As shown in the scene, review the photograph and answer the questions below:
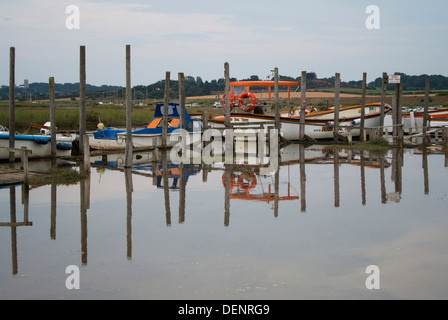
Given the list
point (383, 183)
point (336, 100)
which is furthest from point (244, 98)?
point (383, 183)

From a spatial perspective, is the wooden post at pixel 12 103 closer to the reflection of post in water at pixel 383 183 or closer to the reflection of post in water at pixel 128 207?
the reflection of post in water at pixel 128 207

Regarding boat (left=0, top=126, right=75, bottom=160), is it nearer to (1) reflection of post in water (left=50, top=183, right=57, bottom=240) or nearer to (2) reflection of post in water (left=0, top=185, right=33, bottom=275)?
(1) reflection of post in water (left=50, top=183, right=57, bottom=240)

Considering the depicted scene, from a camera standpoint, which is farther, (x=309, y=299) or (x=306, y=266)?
(x=306, y=266)

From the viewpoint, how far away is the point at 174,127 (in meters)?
27.9

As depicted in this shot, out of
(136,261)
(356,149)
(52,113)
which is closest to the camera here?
(136,261)

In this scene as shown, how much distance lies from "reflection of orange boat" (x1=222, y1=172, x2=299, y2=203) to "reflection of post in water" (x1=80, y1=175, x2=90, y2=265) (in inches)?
137

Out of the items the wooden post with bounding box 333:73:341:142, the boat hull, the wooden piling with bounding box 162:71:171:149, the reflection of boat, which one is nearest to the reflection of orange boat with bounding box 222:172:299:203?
the wooden piling with bounding box 162:71:171:149

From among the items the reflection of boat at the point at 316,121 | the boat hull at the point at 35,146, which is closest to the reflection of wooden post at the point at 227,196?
the boat hull at the point at 35,146

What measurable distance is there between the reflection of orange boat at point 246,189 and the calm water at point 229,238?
0.11 feet

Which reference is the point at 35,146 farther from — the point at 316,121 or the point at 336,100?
the point at 316,121
